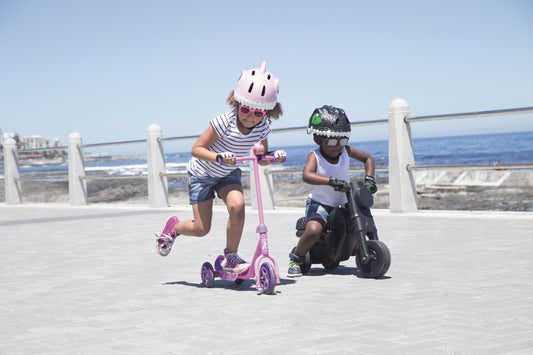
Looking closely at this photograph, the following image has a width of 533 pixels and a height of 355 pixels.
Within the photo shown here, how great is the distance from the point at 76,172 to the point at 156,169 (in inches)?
103

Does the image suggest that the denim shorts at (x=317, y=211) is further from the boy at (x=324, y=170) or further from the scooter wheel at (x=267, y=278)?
the scooter wheel at (x=267, y=278)

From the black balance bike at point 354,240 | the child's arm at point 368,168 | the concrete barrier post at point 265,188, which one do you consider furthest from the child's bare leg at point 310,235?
the concrete barrier post at point 265,188

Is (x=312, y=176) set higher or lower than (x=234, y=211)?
higher

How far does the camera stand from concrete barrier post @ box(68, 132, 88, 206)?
13898 millimetres

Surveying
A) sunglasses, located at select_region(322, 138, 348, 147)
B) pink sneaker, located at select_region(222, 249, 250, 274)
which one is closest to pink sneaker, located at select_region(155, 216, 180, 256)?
pink sneaker, located at select_region(222, 249, 250, 274)

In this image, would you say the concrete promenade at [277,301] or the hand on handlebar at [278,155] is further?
the hand on handlebar at [278,155]

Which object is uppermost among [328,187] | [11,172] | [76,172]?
[11,172]

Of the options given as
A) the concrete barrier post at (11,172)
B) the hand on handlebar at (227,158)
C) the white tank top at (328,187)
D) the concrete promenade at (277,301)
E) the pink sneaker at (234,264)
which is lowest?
the concrete promenade at (277,301)

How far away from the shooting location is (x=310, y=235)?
505 centimetres

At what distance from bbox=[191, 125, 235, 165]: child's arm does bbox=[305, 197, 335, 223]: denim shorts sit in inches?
35.5

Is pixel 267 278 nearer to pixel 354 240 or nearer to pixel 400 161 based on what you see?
pixel 354 240

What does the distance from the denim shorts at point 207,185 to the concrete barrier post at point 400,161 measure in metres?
4.41

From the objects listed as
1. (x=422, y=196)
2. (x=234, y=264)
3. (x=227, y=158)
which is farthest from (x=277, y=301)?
(x=422, y=196)

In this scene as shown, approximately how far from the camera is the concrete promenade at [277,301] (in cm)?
320
